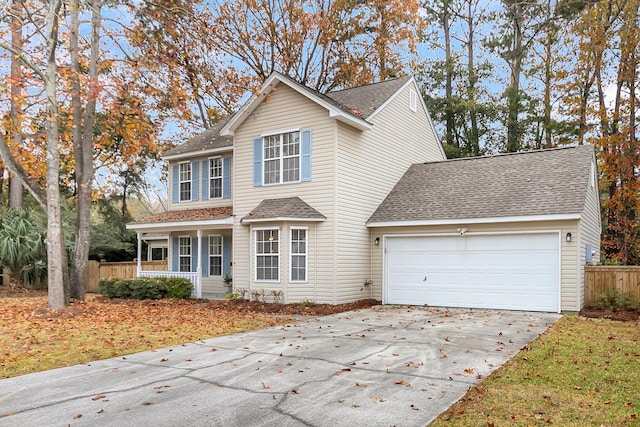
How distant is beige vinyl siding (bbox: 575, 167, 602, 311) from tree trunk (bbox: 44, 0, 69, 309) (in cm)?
1294

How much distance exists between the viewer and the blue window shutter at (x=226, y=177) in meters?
17.9

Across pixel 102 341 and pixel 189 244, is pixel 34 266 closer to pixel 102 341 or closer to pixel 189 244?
pixel 189 244

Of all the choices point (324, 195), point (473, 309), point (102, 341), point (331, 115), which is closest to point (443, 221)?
point (473, 309)

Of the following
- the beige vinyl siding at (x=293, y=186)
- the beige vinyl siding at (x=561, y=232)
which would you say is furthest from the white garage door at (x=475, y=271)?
the beige vinyl siding at (x=293, y=186)

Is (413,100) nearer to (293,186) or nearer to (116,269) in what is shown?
(293,186)

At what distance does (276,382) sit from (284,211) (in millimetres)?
8340

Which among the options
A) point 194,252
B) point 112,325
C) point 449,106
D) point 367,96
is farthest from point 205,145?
point 449,106

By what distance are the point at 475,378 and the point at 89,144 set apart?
13.3 meters

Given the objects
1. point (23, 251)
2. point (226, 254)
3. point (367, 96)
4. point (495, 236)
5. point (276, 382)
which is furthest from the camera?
point (23, 251)

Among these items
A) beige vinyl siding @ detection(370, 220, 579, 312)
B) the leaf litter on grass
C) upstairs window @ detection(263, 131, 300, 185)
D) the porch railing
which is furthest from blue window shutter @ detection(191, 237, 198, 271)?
beige vinyl siding @ detection(370, 220, 579, 312)

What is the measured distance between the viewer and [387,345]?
8.36 meters

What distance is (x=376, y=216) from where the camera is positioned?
Result: 15.4m

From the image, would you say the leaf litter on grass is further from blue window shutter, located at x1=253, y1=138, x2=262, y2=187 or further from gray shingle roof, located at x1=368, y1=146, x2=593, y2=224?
blue window shutter, located at x1=253, y1=138, x2=262, y2=187

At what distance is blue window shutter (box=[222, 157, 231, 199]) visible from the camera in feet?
58.7
